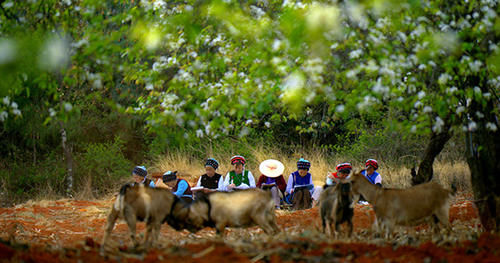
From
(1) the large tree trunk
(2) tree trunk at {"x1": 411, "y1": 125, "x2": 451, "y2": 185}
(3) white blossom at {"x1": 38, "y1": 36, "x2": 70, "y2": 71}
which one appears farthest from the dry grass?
(3) white blossom at {"x1": 38, "y1": 36, "x2": 70, "y2": 71}

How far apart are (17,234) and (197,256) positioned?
19.3 ft

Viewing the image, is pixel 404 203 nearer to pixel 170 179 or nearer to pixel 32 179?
pixel 170 179

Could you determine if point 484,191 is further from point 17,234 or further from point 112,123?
point 112,123

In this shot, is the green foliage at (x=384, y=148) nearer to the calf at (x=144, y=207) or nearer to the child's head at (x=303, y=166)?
the child's head at (x=303, y=166)

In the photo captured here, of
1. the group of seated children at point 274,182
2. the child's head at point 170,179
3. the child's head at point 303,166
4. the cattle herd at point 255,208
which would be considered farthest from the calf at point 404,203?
the child's head at point 303,166

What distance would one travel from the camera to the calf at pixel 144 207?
624cm

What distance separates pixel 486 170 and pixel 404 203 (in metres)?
1.60

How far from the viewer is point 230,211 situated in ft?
21.7

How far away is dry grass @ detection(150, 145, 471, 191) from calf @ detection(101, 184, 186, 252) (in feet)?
25.7

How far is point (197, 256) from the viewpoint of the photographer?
4.84m

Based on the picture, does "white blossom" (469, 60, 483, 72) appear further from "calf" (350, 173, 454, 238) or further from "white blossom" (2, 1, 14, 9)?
"white blossom" (2, 1, 14, 9)

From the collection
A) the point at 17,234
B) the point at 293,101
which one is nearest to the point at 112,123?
the point at 17,234

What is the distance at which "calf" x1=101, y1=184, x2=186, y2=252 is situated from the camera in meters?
6.24

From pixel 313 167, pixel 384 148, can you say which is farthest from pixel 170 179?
pixel 384 148
